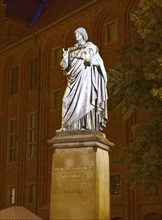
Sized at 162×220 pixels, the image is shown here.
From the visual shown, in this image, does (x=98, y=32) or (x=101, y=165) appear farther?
(x=98, y=32)

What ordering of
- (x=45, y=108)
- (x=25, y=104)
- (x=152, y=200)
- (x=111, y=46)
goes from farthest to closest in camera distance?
(x=25, y=104), (x=45, y=108), (x=111, y=46), (x=152, y=200)

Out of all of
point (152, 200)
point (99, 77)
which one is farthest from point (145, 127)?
point (152, 200)

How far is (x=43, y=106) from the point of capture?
27484mm

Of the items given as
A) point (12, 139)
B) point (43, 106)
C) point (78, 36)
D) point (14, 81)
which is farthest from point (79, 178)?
point (14, 81)

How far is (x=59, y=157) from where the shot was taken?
8.62 metres

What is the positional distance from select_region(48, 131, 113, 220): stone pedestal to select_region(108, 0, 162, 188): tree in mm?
4746

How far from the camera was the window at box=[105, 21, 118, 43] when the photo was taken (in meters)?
23.8

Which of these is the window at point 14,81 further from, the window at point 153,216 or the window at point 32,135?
the window at point 153,216

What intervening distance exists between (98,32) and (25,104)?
725 centimetres

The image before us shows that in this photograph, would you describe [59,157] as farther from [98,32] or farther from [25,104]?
[25,104]

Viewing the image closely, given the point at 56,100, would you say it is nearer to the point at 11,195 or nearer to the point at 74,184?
the point at 11,195

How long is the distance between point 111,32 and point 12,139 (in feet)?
33.2

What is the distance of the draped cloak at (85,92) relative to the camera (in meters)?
8.75

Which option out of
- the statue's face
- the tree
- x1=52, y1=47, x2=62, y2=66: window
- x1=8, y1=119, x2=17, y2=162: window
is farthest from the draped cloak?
x1=8, y1=119, x2=17, y2=162: window
